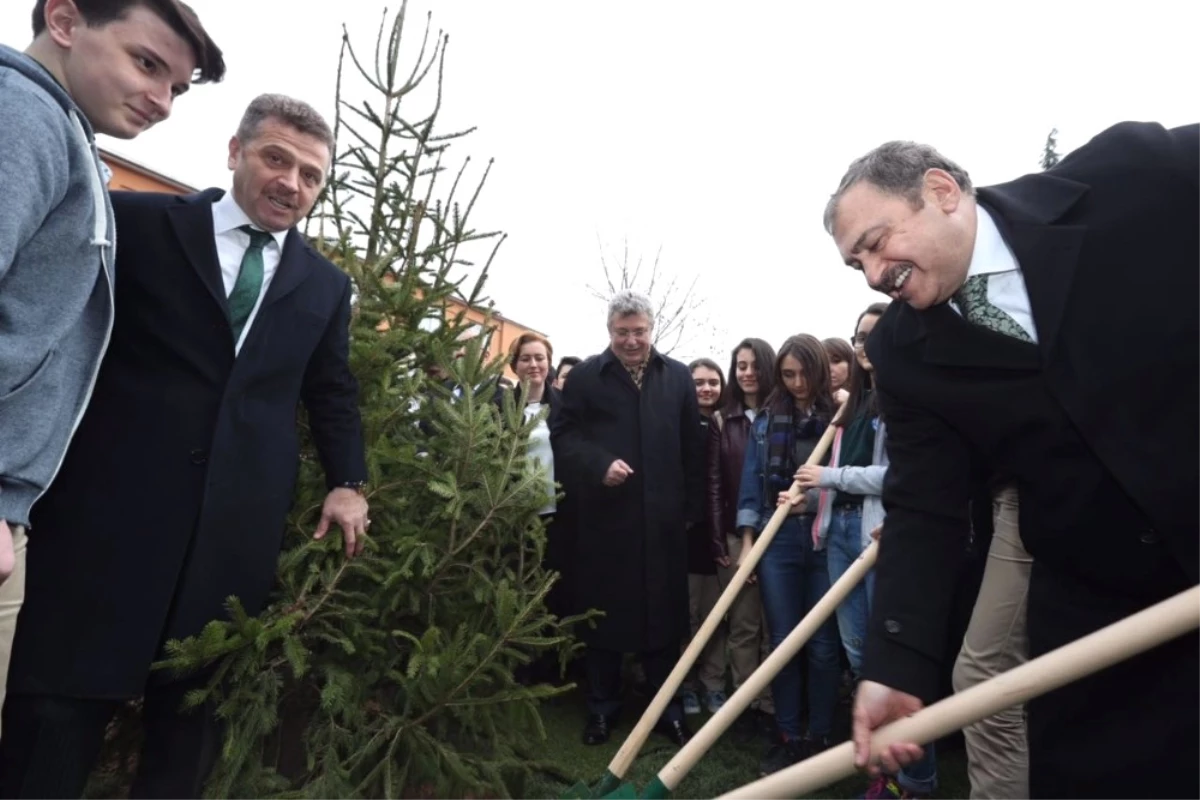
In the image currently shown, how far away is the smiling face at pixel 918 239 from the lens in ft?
5.71

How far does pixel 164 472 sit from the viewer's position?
6.58ft

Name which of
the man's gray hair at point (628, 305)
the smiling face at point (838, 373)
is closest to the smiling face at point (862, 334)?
the smiling face at point (838, 373)

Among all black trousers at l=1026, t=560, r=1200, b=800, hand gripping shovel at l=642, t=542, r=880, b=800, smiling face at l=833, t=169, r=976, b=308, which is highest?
smiling face at l=833, t=169, r=976, b=308

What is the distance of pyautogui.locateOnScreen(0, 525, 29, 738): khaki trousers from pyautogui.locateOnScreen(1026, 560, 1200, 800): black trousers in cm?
233

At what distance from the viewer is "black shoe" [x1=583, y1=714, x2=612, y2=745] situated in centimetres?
404

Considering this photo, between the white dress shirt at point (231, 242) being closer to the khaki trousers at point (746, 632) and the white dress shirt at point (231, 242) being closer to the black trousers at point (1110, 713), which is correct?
the black trousers at point (1110, 713)

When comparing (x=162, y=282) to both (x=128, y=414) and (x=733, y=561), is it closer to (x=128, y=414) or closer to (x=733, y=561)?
(x=128, y=414)

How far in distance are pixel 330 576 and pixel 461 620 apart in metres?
0.55

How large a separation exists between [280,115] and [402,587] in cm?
152

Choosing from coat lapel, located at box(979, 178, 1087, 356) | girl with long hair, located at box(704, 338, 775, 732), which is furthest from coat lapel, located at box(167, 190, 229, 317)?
girl with long hair, located at box(704, 338, 775, 732)

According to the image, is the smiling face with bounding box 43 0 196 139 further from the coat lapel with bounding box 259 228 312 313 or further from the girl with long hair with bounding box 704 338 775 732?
the girl with long hair with bounding box 704 338 775 732

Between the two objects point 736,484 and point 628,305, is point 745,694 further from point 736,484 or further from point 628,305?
point 628,305

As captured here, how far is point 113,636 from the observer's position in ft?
6.25

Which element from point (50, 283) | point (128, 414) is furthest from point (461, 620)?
point (50, 283)
